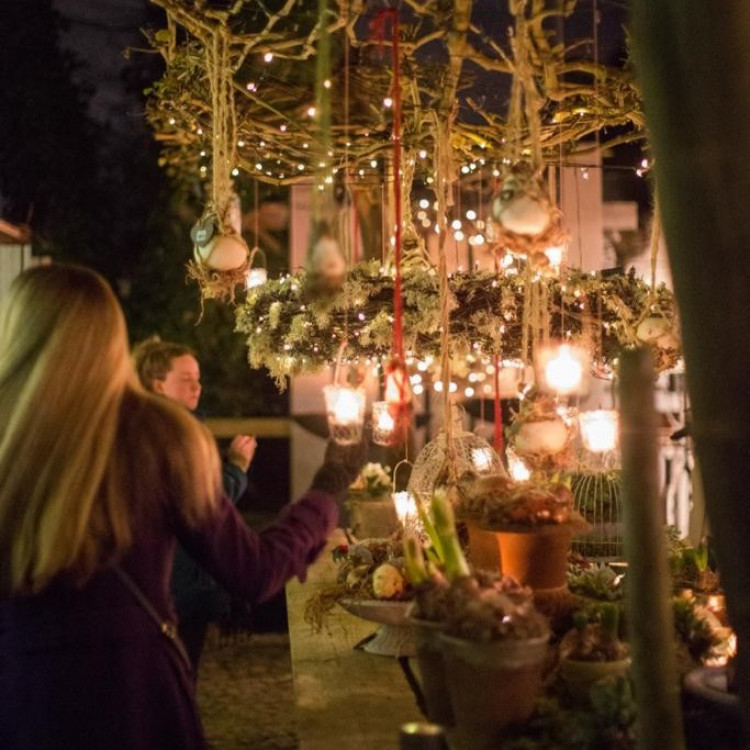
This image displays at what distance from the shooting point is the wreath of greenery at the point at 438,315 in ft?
16.2

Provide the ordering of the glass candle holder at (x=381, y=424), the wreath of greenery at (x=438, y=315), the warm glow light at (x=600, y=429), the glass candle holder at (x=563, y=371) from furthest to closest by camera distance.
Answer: the glass candle holder at (x=381, y=424) → the warm glow light at (x=600, y=429) → the wreath of greenery at (x=438, y=315) → the glass candle holder at (x=563, y=371)

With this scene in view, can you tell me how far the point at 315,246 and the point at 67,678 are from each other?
5.63ft

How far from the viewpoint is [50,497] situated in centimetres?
194

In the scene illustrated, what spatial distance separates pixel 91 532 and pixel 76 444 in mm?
180

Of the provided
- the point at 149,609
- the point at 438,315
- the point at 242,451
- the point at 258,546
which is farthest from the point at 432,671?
the point at 438,315

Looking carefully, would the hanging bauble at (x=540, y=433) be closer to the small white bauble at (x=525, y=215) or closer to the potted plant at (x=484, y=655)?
the small white bauble at (x=525, y=215)

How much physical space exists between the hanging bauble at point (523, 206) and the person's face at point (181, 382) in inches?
59.6

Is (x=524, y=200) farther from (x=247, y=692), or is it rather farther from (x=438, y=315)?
(x=247, y=692)

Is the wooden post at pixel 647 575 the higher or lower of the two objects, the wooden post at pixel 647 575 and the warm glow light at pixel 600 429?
the lower

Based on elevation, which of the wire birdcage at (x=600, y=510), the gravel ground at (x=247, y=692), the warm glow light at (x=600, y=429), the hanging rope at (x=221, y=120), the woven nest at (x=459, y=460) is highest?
the hanging rope at (x=221, y=120)

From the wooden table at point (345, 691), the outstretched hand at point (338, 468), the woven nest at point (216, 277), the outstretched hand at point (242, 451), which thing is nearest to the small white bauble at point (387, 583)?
the wooden table at point (345, 691)

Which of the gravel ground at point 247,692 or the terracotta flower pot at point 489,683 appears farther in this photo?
the gravel ground at point 247,692

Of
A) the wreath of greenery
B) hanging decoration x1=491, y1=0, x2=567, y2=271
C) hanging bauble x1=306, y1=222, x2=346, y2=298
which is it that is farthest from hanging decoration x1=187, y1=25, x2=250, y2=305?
hanging decoration x1=491, y1=0, x2=567, y2=271

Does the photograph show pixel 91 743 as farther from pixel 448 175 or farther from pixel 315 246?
pixel 448 175
